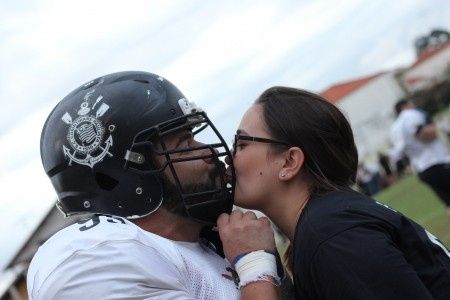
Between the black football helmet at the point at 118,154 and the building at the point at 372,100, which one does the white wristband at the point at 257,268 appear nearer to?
the black football helmet at the point at 118,154

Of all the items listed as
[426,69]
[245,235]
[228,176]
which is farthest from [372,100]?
[245,235]

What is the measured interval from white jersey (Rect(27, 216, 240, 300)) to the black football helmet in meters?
0.31

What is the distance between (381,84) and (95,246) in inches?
3210

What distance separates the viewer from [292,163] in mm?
2588

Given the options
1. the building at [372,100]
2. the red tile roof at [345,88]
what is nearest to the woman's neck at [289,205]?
the building at [372,100]

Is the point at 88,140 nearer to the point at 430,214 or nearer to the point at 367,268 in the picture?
the point at 367,268

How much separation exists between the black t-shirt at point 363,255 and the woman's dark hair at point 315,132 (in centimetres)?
32

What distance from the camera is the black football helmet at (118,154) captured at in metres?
2.64

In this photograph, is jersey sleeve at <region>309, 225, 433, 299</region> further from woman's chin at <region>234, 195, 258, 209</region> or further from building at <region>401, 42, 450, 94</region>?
building at <region>401, 42, 450, 94</region>

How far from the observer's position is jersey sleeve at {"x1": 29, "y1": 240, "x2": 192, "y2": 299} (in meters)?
1.95

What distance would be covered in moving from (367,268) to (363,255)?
0.05 metres

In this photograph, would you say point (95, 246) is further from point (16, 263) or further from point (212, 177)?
point (16, 263)

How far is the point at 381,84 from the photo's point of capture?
80125 millimetres

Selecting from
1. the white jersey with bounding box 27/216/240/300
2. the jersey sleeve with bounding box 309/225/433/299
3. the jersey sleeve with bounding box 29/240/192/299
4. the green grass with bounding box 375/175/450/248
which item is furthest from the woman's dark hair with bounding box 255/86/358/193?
the green grass with bounding box 375/175/450/248
